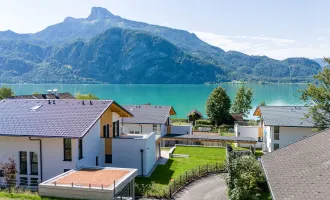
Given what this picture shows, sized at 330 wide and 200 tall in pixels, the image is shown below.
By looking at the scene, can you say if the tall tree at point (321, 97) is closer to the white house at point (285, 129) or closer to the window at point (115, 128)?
the white house at point (285, 129)

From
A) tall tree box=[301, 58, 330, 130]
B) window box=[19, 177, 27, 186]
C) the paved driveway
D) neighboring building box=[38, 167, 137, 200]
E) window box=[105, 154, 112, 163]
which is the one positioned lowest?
the paved driveway

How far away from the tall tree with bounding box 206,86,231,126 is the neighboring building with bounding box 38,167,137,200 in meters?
42.0

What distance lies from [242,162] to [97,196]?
8637 mm

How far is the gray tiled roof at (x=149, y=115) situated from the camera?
39719 mm

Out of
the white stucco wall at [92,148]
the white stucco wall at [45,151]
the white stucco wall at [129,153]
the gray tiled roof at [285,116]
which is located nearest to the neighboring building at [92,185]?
the white stucco wall at [45,151]

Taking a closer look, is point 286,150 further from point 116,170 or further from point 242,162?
point 116,170

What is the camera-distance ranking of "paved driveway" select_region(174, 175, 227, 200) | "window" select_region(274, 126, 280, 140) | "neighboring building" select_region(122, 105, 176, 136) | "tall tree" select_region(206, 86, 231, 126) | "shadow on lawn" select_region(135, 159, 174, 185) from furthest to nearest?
"tall tree" select_region(206, 86, 231, 126)
"neighboring building" select_region(122, 105, 176, 136)
"window" select_region(274, 126, 280, 140)
"shadow on lawn" select_region(135, 159, 174, 185)
"paved driveway" select_region(174, 175, 227, 200)

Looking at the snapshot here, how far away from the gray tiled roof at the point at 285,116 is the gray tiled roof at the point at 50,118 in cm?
1976

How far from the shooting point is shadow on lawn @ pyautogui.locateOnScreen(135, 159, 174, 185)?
23531 mm

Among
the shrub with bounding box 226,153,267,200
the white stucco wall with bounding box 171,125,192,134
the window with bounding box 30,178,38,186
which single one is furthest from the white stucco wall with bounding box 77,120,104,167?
the white stucco wall with bounding box 171,125,192,134

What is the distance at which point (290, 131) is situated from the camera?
3456 centimetres

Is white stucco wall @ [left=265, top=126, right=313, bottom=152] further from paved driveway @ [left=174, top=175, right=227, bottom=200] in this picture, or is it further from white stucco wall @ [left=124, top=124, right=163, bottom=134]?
white stucco wall @ [left=124, top=124, right=163, bottom=134]

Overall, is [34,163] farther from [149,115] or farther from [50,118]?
[149,115]

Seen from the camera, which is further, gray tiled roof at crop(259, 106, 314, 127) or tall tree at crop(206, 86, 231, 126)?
tall tree at crop(206, 86, 231, 126)
